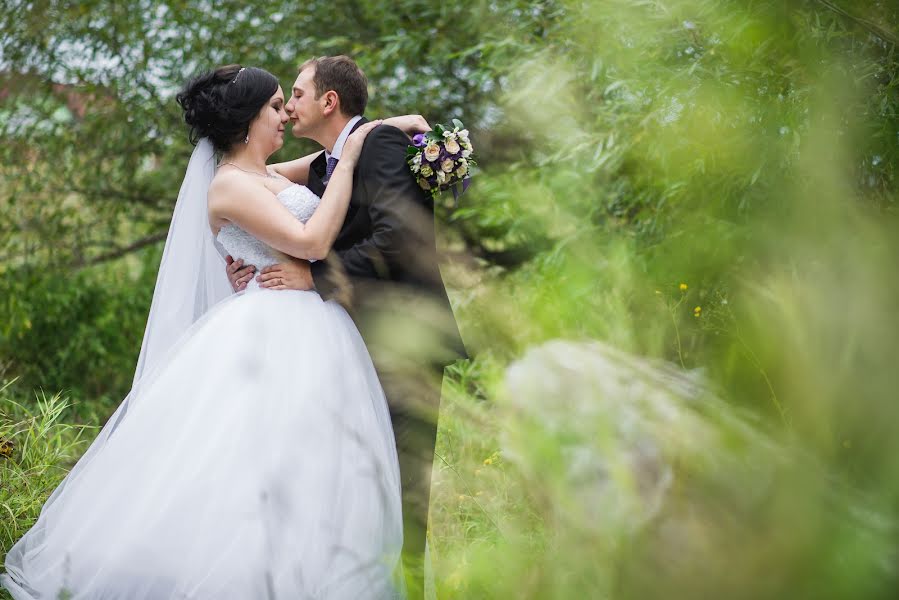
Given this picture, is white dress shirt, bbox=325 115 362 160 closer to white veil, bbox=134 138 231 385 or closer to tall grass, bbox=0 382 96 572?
white veil, bbox=134 138 231 385

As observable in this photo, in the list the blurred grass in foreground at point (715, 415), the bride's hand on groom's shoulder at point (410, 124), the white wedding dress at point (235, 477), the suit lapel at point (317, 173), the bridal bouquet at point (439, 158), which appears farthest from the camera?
the suit lapel at point (317, 173)

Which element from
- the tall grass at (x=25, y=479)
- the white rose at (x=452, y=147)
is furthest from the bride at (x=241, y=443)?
the tall grass at (x=25, y=479)

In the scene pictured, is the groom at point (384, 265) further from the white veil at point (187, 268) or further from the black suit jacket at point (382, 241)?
the white veil at point (187, 268)

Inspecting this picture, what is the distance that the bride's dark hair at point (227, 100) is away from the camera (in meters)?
2.87

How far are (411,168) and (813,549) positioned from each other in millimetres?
2153

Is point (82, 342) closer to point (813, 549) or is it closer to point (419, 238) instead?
point (419, 238)

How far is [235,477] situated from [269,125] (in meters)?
1.21

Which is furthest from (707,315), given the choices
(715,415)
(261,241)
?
(261,241)

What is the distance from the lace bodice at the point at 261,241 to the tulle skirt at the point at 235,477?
136 mm

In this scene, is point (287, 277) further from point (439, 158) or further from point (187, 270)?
point (439, 158)

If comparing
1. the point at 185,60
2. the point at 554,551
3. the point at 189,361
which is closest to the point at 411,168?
the point at 189,361

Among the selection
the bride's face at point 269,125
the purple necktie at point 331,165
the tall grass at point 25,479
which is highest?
the bride's face at point 269,125

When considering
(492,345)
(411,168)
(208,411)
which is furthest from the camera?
(411,168)

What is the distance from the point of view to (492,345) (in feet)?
4.05
